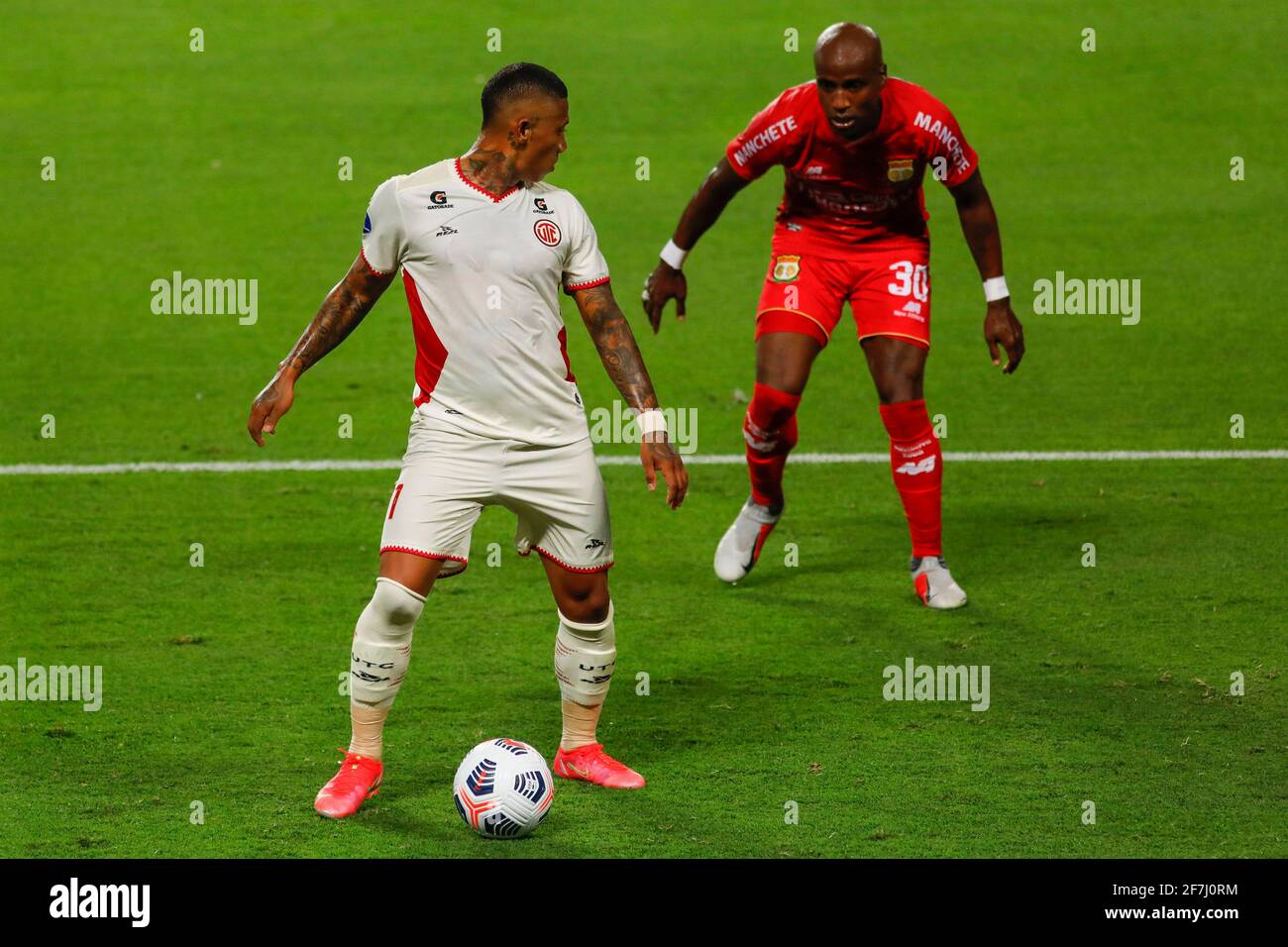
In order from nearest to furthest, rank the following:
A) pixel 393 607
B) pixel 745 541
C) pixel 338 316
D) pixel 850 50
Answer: pixel 393 607, pixel 338 316, pixel 850 50, pixel 745 541

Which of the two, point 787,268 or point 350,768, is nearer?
point 350,768

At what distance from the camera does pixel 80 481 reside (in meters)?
10.6

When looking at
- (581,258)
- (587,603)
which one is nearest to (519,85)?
(581,258)

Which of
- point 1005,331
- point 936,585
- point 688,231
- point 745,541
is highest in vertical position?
point 688,231

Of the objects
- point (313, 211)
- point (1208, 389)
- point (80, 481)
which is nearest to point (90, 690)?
point (80, 481)

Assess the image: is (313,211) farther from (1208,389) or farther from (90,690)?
(90,690)

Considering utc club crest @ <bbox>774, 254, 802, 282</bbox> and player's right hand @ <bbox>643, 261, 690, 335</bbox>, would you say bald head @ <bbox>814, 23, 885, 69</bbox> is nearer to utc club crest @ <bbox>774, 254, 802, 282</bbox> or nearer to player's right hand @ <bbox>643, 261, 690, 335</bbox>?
utc club crest @ <bbox>774, 254, 802, 282</bbox>

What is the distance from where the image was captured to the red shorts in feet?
27.5

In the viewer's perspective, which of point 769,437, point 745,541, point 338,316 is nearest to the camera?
point 338,316

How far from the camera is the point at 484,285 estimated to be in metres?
5.98

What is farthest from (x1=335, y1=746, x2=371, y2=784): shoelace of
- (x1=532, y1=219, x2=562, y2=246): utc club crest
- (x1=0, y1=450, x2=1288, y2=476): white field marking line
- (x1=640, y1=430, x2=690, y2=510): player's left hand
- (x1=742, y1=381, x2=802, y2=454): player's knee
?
(x1=0, y1=450, x2=1288, y2=476): white field marking line

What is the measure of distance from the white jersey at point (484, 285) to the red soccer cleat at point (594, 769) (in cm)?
112

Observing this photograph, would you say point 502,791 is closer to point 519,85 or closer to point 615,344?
point 615,344

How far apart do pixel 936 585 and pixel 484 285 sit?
3.33m
